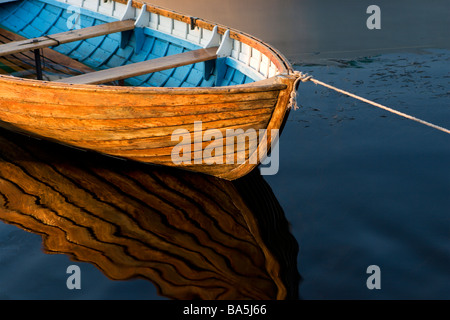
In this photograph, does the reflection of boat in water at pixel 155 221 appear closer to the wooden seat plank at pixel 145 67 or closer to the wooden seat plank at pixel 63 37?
the wooden seat plank at pixel 145 67

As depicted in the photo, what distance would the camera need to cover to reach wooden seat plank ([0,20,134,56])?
8.59 meters

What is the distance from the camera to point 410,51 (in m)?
12.3

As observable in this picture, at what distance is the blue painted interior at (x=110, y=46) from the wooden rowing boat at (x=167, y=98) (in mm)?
20

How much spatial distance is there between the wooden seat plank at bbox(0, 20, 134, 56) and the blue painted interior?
33 centimetres

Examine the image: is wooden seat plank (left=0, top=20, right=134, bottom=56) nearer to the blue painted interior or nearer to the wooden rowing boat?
the wooden rowing boat

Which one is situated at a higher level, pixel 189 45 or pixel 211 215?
pixel 189 45

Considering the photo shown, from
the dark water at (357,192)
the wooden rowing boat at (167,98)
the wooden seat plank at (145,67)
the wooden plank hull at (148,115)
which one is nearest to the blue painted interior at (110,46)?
the wooden rowing boat at (167,98)

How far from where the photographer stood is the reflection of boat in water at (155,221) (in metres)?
5.83

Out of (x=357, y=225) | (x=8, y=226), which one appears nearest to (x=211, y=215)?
(x=357, y=225)

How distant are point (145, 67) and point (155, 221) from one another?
2.35 meters

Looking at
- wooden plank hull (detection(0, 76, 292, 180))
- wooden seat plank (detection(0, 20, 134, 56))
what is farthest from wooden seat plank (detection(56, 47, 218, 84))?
wooden seat plank (detection(0, 20, 134, 56))

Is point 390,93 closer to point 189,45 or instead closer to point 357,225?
point 189,45
